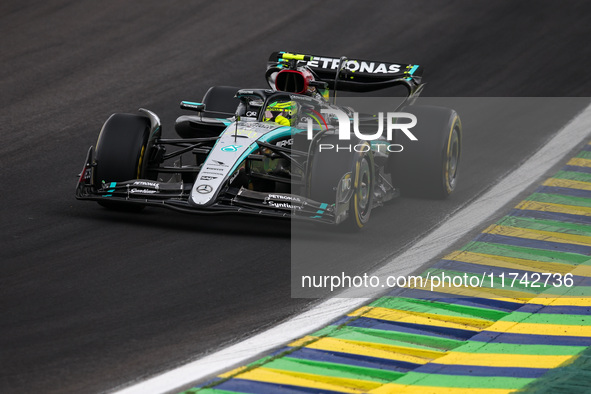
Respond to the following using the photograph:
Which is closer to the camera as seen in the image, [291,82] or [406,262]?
[406,262]

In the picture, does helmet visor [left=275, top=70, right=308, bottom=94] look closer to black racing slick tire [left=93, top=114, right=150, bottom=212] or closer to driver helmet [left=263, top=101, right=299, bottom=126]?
driver helmet [left=263, top=101, right=299, bottom=126]

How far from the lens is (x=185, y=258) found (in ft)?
31.4

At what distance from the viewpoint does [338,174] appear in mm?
10320

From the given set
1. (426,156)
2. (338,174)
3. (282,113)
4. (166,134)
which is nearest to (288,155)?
(338,174)

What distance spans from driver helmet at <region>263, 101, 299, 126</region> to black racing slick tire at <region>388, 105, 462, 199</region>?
1338 millimetres

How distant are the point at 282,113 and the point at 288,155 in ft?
3.12

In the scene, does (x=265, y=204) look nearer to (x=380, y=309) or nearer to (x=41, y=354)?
(x=380, y=309)

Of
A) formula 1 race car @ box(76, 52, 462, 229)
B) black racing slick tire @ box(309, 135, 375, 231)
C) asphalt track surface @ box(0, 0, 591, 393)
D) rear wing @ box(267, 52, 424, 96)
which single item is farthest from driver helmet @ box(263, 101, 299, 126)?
rear wing @ box(267, 52, 424, 96)

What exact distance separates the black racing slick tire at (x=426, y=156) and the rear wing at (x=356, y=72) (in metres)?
0.60

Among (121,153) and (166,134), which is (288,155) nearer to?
(121,153)

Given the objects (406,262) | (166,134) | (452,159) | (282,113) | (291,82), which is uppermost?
(291,82)

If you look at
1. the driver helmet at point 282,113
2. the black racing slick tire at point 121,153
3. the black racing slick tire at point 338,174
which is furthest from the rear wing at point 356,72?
the black racing slick tire at point 121,153

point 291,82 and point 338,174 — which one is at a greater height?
point 291,82

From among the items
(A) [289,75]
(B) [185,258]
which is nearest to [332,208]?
(B) [185,258]
